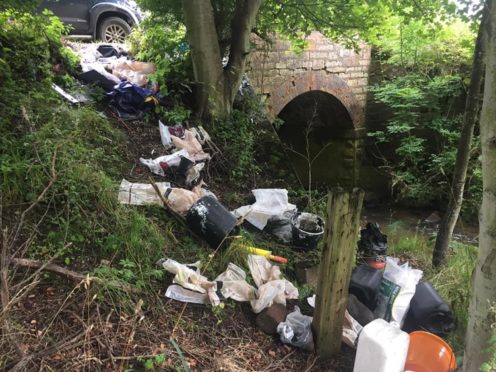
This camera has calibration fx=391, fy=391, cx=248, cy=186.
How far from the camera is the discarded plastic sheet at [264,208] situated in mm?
3396

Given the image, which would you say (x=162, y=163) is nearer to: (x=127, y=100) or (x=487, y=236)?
(x=127, y=100)

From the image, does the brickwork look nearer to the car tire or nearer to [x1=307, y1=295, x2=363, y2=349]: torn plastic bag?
the car tire

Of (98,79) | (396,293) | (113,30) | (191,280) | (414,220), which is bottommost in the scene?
(414,220)

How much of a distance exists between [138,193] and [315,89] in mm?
4949

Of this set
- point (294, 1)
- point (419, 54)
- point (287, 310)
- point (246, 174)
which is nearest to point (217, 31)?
point (294, 1)

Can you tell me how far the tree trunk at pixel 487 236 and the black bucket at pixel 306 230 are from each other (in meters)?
1.46

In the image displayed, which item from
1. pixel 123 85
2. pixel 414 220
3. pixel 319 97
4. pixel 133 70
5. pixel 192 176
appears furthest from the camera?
pixel 319 97

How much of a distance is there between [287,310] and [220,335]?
1.75 ft

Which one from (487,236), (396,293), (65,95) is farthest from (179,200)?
(487,236)

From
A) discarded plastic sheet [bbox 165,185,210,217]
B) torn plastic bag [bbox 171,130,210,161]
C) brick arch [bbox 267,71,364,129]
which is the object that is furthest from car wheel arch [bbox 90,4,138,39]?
discarded plastic sheet [bbox 165,185,210,217]

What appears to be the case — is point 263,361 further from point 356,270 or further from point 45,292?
point 45,292

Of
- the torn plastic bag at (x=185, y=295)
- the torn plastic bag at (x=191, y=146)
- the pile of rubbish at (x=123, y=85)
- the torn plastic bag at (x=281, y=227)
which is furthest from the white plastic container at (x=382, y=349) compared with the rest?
the pile of rubbish at (x=123, y=85)

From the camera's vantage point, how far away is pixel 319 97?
7801mm

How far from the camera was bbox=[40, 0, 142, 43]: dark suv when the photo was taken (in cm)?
638
